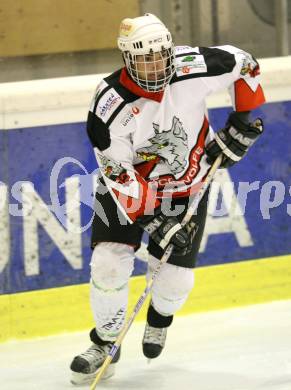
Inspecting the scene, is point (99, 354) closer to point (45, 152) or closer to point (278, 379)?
point (278, 379)

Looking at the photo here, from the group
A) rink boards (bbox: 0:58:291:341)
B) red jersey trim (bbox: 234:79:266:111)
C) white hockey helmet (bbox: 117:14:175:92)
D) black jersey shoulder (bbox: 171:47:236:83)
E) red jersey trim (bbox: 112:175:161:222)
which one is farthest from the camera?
rink boards (bbox: 0:58:291:341)

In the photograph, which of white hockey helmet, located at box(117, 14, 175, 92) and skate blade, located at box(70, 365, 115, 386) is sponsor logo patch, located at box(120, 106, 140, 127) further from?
skate blade, located at box(70, 365, 115, 386)

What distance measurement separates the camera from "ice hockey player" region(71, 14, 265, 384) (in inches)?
123

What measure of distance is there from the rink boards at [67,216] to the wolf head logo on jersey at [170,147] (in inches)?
30.8

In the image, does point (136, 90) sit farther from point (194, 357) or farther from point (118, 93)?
point (194, 357)

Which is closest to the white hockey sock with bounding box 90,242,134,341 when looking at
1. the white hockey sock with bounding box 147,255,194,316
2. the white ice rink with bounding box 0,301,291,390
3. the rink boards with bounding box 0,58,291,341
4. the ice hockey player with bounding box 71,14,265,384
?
the ice hockey player with bounding box 71,14,265,384

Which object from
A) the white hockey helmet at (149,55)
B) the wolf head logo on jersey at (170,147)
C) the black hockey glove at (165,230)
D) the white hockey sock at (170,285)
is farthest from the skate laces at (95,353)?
the white hockey helmet at (149,55)

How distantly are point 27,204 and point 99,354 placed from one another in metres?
0.78

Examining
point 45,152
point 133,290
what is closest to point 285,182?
point 133,290

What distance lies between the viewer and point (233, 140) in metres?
3.36

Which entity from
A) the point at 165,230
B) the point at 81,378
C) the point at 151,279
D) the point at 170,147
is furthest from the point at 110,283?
the point at 170,147

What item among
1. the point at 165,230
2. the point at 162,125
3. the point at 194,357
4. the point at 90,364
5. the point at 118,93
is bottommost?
the point at 194,357

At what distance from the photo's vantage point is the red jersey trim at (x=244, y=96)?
3377 mm

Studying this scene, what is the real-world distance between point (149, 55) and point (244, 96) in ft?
1.59
